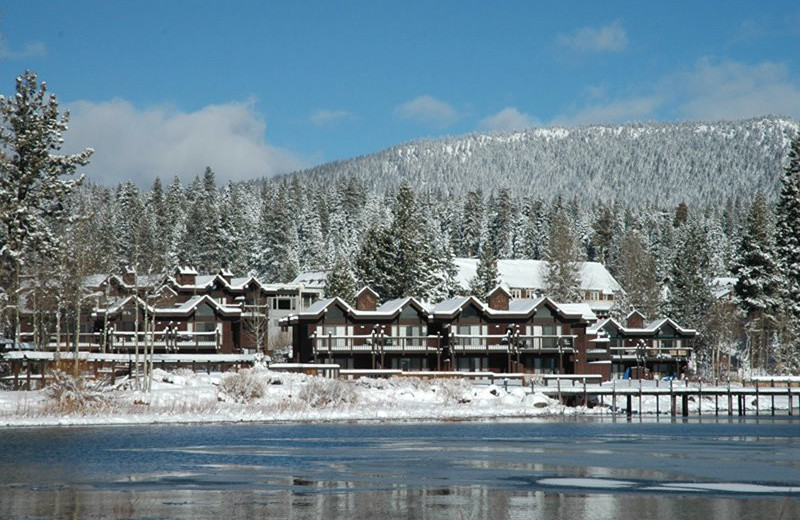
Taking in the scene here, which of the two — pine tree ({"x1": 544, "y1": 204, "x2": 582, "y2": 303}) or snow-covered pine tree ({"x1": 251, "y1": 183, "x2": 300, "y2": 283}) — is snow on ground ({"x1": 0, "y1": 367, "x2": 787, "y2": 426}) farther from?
snow-covered pine tree ({"x1": 251, "y1": 183, "x2": 300, "y2": 283})

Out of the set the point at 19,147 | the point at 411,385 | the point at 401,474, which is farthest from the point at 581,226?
the point at 401,474

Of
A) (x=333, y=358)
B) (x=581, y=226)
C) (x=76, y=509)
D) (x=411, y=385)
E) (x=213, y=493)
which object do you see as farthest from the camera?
(x=581, y=226)

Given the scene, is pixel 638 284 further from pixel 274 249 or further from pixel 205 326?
pixel 205 326

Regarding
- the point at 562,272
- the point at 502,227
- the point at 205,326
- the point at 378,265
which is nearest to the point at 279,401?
the point at 205,326

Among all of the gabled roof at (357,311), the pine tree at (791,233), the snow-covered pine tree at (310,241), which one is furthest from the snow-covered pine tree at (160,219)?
the pine tree at (791,233)

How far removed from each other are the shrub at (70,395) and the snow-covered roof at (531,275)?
8638 centimetres

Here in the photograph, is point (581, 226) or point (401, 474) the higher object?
point (581, 226)

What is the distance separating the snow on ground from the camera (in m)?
57.8

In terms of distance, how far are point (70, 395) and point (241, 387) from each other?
10991mm

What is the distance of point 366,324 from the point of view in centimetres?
9056

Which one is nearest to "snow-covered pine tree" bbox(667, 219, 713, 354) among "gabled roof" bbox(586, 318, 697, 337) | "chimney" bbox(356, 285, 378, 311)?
"gabled roof" bbox(586, 318, 697, 337)

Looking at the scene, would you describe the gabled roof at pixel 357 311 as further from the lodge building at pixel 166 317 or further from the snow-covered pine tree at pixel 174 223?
the snow-covered pine tree at pixel 174 223

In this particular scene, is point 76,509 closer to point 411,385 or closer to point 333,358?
point 411,385

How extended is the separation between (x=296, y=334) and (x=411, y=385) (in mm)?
23855
